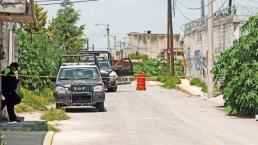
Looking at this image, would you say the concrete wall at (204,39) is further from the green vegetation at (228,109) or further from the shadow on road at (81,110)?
the shadow on road at (81,110)

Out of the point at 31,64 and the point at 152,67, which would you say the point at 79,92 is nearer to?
the point at 31,64

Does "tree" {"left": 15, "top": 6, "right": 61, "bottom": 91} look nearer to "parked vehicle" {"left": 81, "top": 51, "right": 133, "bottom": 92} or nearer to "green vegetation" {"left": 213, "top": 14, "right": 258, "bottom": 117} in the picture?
"parked vehicle" {"left": 81, "top": 51, "right": 133, "bottom": 92}

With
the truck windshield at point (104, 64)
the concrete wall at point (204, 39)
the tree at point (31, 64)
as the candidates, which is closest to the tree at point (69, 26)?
the concrete wall at point (204, 39)

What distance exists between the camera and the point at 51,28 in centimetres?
7362

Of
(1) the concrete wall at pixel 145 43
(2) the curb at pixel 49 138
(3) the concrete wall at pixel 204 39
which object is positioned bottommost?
(2) the curb at pixel 49 138

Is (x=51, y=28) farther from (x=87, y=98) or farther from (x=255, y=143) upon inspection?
(x=255, y=143)

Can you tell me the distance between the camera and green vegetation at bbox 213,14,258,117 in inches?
883

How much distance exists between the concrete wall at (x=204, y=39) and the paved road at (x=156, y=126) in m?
8.23

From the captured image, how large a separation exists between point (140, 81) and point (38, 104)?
1637 centimetres

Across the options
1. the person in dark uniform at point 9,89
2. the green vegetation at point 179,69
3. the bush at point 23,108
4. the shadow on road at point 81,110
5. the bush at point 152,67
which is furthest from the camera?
the bush at point 152,67

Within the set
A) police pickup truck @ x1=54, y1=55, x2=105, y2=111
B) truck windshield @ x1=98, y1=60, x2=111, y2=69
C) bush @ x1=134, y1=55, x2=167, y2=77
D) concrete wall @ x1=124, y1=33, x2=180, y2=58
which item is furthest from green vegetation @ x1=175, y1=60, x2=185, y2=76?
concrete wall @ x1=124, y1=33, x2=180, y2=58

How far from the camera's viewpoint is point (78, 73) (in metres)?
25.6

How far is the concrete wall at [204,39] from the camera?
36.1 metres

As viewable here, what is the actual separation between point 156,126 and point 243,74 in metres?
5.07
